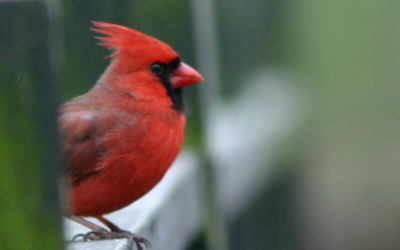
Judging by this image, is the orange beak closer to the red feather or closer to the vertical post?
the red feather

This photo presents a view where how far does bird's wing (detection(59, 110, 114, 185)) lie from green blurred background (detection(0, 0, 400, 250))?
6 centimetres

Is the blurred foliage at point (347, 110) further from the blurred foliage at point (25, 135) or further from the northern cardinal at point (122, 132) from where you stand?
the blurred foliage at point (25, 135)

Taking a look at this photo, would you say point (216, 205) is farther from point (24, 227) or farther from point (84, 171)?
point (24, 227)

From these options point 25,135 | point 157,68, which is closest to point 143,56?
point 157,68

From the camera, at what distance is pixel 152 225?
1.49m

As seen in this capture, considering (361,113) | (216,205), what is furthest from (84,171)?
(361,113)

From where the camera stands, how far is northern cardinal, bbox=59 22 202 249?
1.30m

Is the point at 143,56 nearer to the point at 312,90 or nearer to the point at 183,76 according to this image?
the point at 183,76

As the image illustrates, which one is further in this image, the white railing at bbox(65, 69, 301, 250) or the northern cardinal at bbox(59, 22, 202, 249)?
the white railing at bbox(65, 69, 301, 250)

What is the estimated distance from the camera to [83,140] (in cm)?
137

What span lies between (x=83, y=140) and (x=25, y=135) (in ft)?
2.16

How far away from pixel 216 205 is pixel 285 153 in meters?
0.94

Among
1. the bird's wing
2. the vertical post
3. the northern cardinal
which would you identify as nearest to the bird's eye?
→ the northern cardinal

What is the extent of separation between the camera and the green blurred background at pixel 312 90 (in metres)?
1.64
